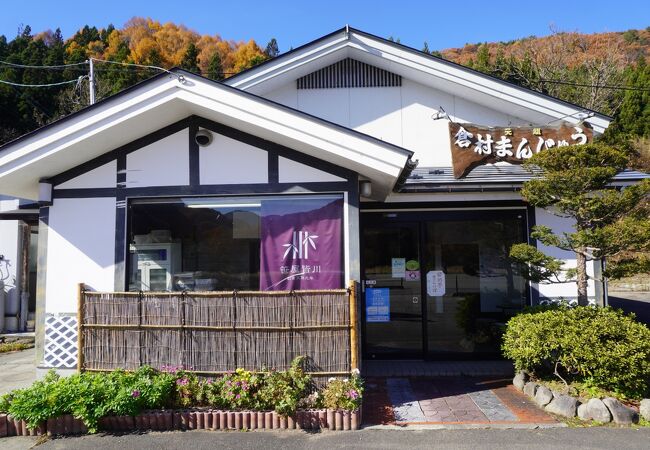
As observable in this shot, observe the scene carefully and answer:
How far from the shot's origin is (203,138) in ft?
20.8

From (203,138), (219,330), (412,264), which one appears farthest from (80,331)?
(412,264)

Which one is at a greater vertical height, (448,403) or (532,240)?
(532,240)

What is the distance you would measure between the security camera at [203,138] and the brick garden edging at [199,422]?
339 cm

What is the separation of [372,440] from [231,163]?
382cm

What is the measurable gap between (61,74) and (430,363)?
2994 centimetres

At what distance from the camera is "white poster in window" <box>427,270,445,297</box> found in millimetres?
8289

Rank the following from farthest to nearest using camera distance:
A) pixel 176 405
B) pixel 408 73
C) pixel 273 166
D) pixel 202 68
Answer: pixel 202 68 → pixel 408 73 → pixel 273 166 → pixel 176 405

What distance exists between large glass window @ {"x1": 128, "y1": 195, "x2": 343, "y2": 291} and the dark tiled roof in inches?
75.6

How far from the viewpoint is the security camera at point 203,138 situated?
20.7ft

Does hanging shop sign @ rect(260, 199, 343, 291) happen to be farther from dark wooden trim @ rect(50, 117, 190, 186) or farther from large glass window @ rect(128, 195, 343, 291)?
dark wooden trim @ rect(50, 117, 190, 186)

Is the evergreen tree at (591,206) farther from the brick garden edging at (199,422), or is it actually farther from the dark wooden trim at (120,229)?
the dark wooden trim at (120,229)

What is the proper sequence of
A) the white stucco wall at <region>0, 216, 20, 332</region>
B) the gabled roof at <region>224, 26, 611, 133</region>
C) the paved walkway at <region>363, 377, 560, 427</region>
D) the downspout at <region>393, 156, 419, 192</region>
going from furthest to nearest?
1. the white stucco wall at <region>0, 216, 20, 332</region>
2. the gabled roof at <region>224, 26, 611, 133</region>
3. the downspout at <region>393, 156, 419, 192</region>
4. the paved walkway at <region>363, 377, 560, 427</region>

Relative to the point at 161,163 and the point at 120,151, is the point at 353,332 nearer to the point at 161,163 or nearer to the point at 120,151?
the point at 161,163

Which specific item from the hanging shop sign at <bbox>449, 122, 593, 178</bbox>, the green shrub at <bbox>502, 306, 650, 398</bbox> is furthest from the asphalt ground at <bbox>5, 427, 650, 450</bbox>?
the hanging shop sign at <bbox>449, 122, 593, 178</bbox>
